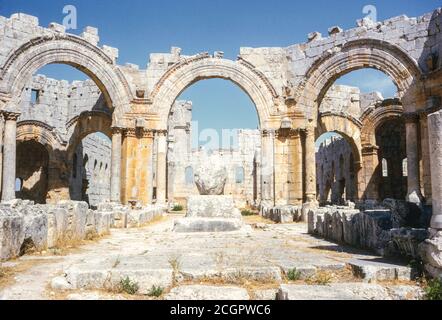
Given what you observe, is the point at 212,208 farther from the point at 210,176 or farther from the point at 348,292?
the point at 348,292

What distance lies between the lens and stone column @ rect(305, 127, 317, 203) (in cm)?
1511

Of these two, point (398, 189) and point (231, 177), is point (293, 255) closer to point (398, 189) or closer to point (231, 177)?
point (398, 189)

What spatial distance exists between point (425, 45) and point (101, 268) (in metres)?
13.4

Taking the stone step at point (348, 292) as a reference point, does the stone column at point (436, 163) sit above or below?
above

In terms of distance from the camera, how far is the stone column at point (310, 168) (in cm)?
1511

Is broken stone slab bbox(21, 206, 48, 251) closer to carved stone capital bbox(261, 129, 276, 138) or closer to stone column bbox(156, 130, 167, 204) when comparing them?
stone column bbox(156, 130, 167, 204)

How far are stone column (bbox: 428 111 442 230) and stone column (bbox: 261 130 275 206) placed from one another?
453 inches

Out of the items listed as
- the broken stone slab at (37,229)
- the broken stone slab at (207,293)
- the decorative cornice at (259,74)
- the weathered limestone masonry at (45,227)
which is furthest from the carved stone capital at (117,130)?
the broken stone slab at (207,293)

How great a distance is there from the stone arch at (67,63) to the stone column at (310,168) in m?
7.42

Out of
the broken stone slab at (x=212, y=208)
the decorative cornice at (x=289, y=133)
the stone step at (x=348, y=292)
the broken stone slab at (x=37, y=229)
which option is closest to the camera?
the stone step at (x=348, y=292)

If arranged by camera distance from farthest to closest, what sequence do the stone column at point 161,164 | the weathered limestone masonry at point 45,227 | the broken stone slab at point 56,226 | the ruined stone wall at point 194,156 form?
the ruined stone wall at point 194,156, the stone column at point 161,164, the broken stone slab at point 56,226, the weathered limestone masonry at point 45,227

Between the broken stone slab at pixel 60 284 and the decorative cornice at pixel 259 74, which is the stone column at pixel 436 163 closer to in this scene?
the broken stone slab at pixel 60 284
